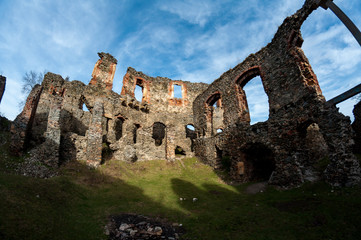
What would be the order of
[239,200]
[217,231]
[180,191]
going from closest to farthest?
[217,231] → [239,200] → [180,191]

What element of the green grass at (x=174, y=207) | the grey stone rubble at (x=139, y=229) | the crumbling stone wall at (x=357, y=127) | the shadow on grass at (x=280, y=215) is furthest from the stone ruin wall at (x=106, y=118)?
the crumbling stone wall at (x=357, y=127)

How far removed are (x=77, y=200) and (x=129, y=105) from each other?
45.7 ft

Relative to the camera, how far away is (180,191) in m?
9.17

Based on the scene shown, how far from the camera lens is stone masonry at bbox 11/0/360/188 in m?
8.09

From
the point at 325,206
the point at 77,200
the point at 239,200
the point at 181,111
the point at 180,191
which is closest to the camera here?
the point at 325,206

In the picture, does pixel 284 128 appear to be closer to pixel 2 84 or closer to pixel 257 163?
pixel 257 163

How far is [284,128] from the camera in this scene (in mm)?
9141

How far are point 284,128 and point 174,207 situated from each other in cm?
685

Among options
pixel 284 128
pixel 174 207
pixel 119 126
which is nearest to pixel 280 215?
pixel 174 207

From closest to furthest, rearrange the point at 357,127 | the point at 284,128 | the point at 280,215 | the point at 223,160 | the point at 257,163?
the point at 280,215 → the point at 284,128 → the point at 257,163 → the point at 357,127 → the point at 223,160

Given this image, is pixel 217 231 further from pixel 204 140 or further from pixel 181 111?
pixel 181 111

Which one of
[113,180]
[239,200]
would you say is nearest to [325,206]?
[239,200]

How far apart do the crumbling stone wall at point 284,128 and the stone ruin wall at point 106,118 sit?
17.4ft

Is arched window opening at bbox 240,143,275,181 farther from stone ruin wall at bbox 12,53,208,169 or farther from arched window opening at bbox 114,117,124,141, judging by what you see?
arched window opening at bbox 114,117,124,141
